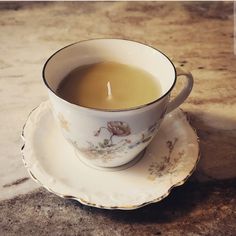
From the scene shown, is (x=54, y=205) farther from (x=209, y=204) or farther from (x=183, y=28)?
(x=183, y=28)

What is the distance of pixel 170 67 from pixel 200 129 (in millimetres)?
145

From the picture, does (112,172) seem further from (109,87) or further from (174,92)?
(174,92)

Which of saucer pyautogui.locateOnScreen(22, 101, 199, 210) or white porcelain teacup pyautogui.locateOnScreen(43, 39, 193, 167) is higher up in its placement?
white porcelain teacup pyautogui.locateOnScreen(43, 39, 193, 167)

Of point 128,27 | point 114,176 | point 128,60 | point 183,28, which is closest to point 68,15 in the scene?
point 128,27

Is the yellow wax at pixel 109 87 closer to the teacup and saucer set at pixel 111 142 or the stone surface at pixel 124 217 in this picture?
the teacup and saucer set at pixel 111 142

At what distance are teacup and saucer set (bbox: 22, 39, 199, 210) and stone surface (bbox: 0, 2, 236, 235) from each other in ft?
0.08

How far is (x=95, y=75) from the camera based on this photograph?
650 mm

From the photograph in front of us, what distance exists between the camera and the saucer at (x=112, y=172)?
0.54m

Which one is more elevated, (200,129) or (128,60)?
(128,60)

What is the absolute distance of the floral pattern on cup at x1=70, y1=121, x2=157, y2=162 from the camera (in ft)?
1.73

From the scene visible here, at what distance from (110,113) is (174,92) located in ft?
0.97

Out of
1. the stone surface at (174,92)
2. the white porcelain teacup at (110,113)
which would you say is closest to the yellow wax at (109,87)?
the white porcelain teacup at (110,113)

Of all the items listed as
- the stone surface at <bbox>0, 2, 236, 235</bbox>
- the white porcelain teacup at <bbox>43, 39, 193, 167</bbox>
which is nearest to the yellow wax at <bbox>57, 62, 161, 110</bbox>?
the white porcelain teacup at <bbox>43, 39, 193, 167</bbox>

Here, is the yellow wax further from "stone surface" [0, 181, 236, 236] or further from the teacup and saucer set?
"stone surface" [0, 181, 236, 236]
